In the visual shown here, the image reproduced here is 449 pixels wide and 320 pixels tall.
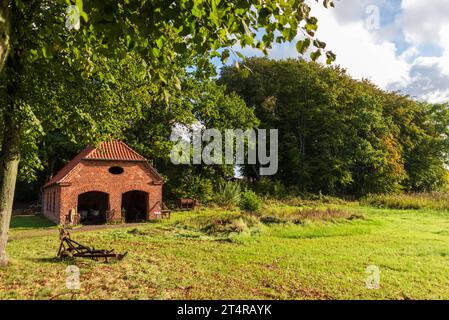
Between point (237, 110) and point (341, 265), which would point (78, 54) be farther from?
point (237, 110)

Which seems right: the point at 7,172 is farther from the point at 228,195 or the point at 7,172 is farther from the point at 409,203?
the point at 409,203

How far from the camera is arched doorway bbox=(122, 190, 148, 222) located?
75.5 ft

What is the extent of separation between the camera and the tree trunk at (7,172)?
938 centimetres

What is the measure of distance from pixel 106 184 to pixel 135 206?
189 inches

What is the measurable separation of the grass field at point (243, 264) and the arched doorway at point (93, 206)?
540 centimetres

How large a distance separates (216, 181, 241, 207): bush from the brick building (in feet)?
28.5

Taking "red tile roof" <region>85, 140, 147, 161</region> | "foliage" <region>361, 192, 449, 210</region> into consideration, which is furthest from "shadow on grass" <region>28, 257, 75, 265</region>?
"foliage" <region>361, 192, 449, 210</region>

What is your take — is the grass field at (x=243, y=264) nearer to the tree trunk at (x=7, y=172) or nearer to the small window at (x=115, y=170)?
the tree trunk at (x=7, y=172)

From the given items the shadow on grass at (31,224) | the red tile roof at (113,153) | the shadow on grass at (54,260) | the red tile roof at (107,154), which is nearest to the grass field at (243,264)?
the shadow on grass at (54,260)

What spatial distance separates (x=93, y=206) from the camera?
2541 centimetres

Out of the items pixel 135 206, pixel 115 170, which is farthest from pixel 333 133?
pixel 115 170

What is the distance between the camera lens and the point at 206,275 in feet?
30.1
